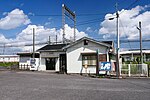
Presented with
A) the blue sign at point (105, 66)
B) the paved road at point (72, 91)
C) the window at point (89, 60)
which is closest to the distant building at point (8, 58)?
the window at point (89, 60)

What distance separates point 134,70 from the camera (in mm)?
22031

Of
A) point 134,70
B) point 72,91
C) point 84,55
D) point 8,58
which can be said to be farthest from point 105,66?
point 8,58

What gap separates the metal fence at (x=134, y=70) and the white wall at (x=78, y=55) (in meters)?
3.83

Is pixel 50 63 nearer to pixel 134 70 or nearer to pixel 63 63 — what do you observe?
pixel 63 63

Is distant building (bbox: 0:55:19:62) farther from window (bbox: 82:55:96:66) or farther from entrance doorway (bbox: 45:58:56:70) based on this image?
window (bbox: 82:55:96:66)

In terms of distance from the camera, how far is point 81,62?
25797 mm

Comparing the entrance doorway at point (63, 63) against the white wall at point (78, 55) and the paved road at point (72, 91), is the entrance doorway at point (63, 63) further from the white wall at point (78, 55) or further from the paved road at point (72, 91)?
the paved road at point (72, 91)

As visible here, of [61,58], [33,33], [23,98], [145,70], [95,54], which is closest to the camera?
[23,98]

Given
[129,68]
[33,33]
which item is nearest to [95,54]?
[129,68]

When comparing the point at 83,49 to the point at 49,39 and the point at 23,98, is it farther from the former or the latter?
the point at 49,39

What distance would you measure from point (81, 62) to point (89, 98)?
55.7 ft

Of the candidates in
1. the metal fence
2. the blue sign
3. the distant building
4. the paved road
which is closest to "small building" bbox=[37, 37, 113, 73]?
the blue sign

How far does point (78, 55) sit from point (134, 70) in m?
7.19

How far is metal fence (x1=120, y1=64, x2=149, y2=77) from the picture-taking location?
2169 centimetres
